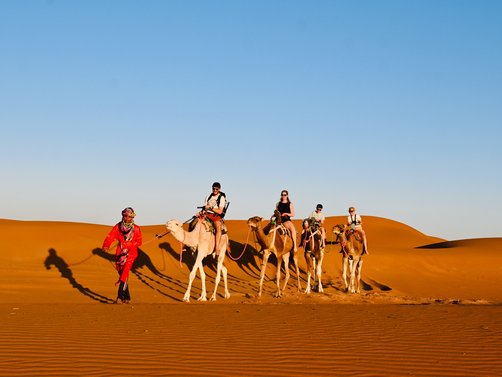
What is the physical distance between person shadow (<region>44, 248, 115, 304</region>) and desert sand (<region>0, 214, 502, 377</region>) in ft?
0.11

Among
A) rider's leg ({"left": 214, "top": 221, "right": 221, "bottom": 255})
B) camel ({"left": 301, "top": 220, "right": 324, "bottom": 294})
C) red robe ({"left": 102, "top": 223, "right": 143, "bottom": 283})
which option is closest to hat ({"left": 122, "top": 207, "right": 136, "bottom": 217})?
red robe ({"left": 102, "top": 223, "right": 143, "bottom": 283})

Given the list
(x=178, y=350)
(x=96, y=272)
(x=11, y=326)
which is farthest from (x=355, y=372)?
(x=96, y=272)

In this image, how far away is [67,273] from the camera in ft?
72.1

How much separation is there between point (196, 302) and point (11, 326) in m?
6.57

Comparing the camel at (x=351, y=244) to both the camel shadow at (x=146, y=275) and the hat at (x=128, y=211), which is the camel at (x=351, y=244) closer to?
the camel shadow at (x=146, y=275)

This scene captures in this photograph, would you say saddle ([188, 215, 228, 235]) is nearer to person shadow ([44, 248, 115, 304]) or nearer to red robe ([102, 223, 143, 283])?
red robe ([102, 223, 143, 283])

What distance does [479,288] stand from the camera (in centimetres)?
2709

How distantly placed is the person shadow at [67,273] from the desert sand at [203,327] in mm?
33

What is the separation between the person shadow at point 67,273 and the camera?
17.9 meters

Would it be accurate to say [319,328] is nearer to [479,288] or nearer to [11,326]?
[11,326]

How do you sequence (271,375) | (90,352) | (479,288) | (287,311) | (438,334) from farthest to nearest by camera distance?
(479,288)
(287,311)
(438,334)
(90,352)
(271,375)

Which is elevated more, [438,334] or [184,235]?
[184,235]

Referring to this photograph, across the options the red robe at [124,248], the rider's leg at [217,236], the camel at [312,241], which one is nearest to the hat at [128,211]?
the red robe at [124,248]

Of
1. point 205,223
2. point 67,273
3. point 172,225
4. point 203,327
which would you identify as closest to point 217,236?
point 205,223
